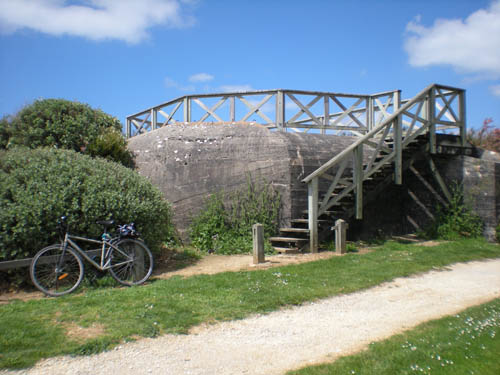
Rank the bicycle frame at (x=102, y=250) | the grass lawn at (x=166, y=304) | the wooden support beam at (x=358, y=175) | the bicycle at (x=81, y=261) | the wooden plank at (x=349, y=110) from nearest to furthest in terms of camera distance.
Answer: the grass lawn at (x=166, y=304)
the bicycle at (x=81, y=261)
the bicycle frame at (x=102, y=250)
the wooden support beam at (x=358, y=175)
the wooden plank at (x=349, y=110)

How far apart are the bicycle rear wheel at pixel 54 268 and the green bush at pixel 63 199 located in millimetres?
411

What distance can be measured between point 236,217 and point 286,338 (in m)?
6.20

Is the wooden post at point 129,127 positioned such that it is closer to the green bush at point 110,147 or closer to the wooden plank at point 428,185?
the green bush at point 110,147

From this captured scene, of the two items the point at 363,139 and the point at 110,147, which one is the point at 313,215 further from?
the point at 110,147

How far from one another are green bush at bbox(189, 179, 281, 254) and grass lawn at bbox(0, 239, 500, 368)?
2.51m

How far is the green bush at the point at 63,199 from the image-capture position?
6.51m

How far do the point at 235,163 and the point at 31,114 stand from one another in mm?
5859

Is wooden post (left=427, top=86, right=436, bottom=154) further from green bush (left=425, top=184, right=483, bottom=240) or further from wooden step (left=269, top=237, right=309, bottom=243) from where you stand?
wooden step (left=269, top=237, right=309, bottom=243)

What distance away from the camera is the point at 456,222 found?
11.4 m

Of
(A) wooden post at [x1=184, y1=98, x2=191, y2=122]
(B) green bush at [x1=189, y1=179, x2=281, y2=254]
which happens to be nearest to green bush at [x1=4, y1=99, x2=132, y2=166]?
(A) wooden post at [x1=184, y1=98, x2=191, y2=122]

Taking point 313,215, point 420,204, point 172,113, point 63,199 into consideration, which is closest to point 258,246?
point 313,215

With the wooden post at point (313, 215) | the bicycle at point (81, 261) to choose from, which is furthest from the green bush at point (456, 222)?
the bicycle at point (81, 261)

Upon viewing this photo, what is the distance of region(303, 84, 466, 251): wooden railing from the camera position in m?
9.52

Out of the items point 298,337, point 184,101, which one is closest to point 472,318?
point 298,337
